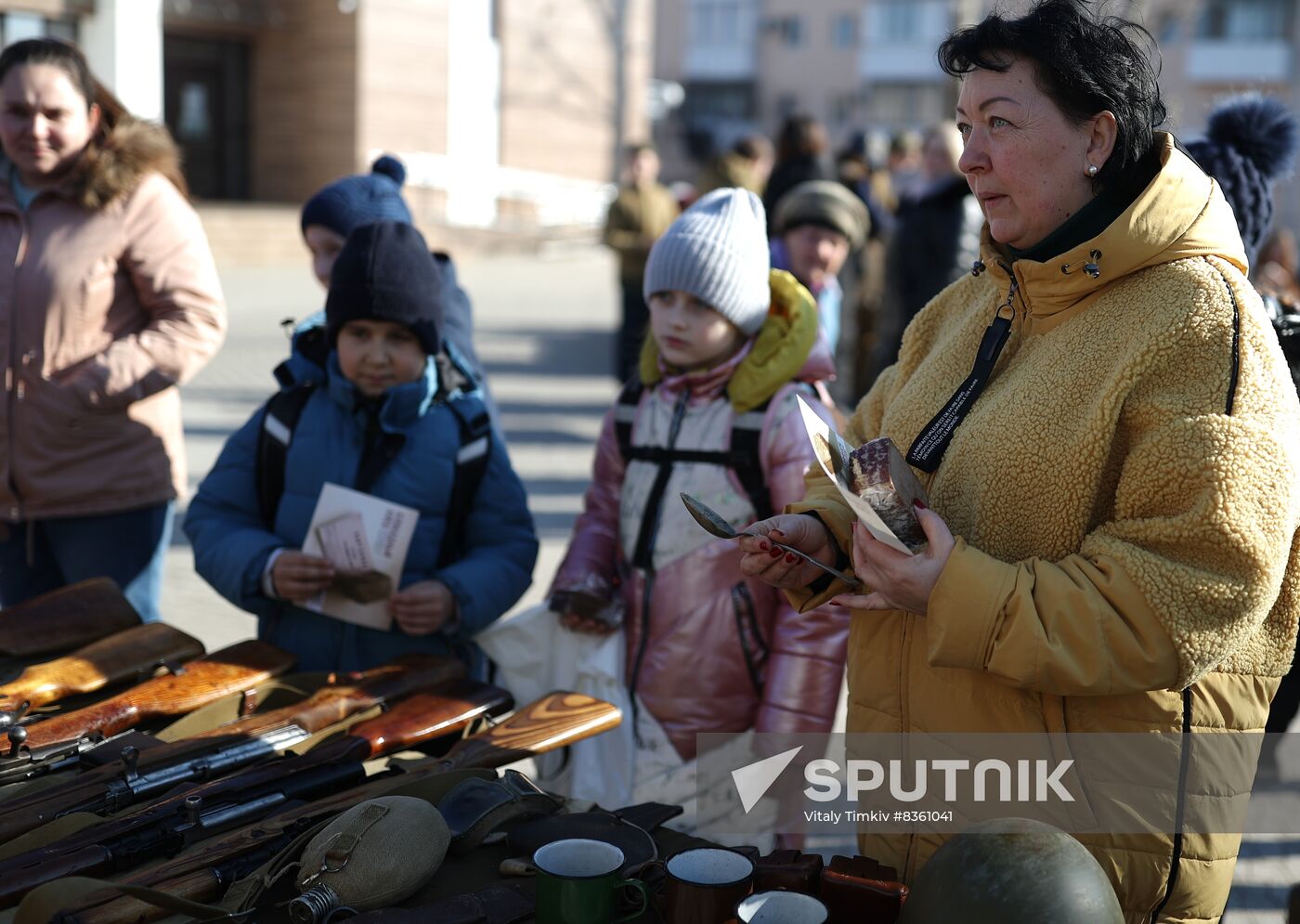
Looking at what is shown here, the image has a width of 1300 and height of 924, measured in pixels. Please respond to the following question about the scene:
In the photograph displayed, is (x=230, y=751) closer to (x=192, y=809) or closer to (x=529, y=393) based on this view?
(x=192, y=809)

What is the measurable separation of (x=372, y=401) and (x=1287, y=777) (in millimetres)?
3197

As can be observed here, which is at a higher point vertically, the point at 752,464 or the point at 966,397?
the point at 966,397

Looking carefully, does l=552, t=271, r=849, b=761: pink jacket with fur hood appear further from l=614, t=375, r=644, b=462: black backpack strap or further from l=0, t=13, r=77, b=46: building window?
l=0, t=13, r=77, b=46: building window

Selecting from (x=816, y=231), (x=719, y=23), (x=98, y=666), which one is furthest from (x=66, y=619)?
(x=719, y=23)

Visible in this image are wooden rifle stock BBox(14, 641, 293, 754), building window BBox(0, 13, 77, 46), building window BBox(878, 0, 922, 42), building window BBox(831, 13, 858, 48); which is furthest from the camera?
building window BBox(831, 13, 858, 48)

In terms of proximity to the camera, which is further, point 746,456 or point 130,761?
point 746,456

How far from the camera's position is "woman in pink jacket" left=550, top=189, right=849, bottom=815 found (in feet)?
9.62

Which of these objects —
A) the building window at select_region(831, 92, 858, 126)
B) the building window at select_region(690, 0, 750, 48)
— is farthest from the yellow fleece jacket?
the building window at select_region(690, 0, 750, 48)

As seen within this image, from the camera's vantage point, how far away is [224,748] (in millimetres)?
2332

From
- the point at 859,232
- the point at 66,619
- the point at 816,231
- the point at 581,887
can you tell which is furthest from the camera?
the point at 859,232

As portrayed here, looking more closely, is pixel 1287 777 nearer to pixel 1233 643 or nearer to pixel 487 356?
pixel 1233 643

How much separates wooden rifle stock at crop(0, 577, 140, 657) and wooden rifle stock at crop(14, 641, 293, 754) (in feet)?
1.00

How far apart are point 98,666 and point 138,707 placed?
229 mm

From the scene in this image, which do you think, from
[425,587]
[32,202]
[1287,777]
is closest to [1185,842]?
[425,587]
